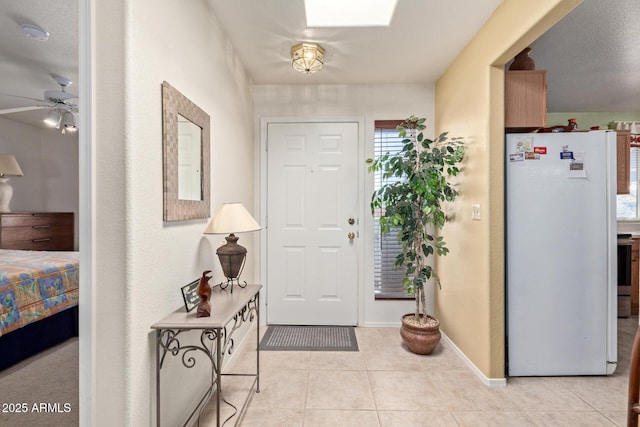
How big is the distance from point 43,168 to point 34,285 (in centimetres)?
106

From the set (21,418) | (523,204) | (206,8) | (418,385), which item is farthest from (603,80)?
(21,418)

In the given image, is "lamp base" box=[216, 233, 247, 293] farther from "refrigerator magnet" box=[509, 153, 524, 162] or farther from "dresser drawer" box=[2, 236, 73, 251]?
"refrigerator magnet" box=[509, 153, 524, 162]

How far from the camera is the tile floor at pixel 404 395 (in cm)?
178

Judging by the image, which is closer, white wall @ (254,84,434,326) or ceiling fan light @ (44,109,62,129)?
ceiling fan light @ (44,109,62,129)

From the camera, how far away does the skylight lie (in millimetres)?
2193

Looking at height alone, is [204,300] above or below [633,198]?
below

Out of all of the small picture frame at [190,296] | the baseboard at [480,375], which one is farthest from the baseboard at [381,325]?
the small picture frame at [190,296]

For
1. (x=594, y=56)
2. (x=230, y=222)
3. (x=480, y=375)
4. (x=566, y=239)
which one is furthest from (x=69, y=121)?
(x=594, y=56)

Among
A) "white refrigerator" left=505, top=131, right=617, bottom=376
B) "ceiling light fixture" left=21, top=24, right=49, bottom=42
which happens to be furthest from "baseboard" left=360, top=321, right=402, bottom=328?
"ceiling light fixture" left=21, top=24, right=49, bottom=42

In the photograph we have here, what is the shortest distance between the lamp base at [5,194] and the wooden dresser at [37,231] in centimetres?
2

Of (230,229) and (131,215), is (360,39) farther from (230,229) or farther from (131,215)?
(131,215)

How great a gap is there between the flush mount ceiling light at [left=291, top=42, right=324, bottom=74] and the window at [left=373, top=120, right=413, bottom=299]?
3.12 feet

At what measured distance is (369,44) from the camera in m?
2.42

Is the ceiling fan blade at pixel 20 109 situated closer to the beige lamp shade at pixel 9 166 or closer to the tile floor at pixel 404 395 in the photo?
the beige lamp shade at pixel 9 166
